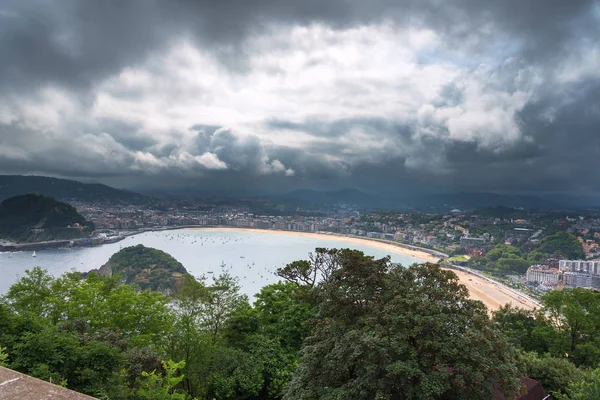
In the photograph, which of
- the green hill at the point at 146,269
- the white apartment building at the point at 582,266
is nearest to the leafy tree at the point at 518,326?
the green hill at the point at 146,269

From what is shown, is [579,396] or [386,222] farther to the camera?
[386,222]

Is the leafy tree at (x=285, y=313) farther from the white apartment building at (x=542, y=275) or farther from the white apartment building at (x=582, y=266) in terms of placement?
the white apartment building at (x=582, y=266)

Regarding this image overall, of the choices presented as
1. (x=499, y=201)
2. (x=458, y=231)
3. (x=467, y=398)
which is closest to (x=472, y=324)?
(x=467, y=398)

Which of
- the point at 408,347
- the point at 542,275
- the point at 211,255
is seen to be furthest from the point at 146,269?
the point at 542,275

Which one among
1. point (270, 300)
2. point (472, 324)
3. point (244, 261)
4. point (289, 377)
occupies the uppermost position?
point (472, 324)

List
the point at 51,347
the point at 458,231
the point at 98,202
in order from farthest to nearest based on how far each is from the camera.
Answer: the point at 98,202 → the point at 458,231 → the point at 51,347

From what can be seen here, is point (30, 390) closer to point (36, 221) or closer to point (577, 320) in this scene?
point (577, 320)

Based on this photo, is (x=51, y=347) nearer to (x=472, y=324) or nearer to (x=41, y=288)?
(x=41, y=288)
